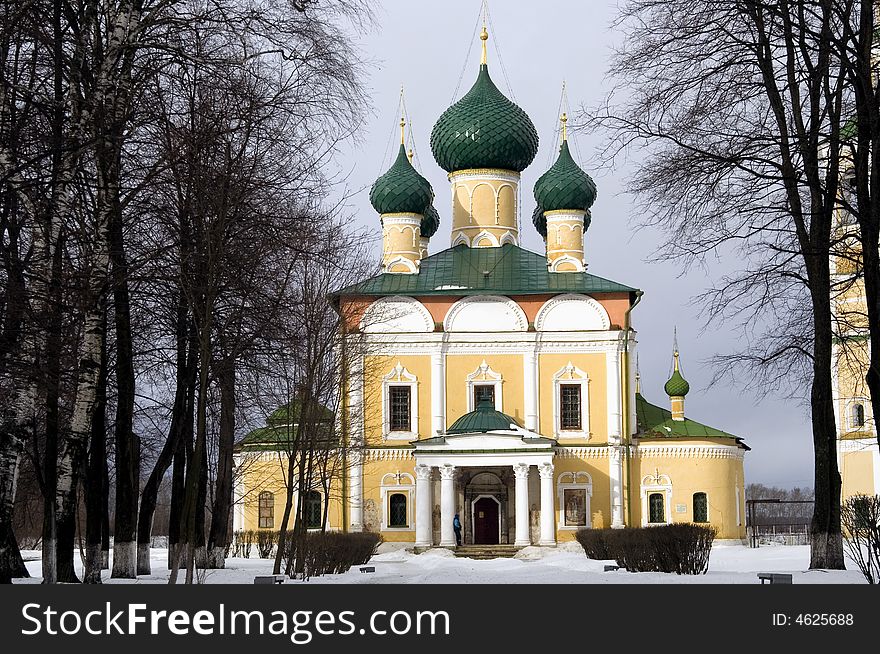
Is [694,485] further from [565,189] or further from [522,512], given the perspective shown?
[565,189]

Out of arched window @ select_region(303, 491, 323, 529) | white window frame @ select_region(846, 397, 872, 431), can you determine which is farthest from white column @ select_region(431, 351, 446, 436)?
white window frame @ select_region(846, 397, 872, 431)

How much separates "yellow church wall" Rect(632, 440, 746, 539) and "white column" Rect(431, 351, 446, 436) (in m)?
5.51

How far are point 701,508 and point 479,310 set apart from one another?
8257 millimetres

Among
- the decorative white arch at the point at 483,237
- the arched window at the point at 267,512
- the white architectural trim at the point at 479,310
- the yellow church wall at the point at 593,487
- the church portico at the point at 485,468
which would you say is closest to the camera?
the church portico at the point at 485,468

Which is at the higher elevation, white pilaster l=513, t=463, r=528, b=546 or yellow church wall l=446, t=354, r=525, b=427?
yellow church wall l=446, t=354, r=525, b=427

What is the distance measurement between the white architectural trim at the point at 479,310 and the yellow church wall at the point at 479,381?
75 cm

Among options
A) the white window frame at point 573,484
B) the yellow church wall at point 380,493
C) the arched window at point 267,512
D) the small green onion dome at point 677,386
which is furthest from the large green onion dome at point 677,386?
the arched window at point 267,512

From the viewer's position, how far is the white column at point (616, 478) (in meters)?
33.8

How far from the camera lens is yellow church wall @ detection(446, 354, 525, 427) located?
34.7m

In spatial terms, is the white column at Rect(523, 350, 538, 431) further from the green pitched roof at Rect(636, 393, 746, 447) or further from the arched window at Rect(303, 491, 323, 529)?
the arched window at Rect(303, 491, 323, 529)

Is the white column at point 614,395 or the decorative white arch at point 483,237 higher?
the decorative white arch at point 483,237

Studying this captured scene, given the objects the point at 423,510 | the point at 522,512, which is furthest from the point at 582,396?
the point at 423,510

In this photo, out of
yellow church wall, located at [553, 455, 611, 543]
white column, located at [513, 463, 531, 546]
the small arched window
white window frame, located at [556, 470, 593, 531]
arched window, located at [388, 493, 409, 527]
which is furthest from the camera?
the small arched window

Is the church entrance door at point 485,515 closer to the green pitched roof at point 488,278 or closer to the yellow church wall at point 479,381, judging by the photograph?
the yellow church wall at point 479,381
